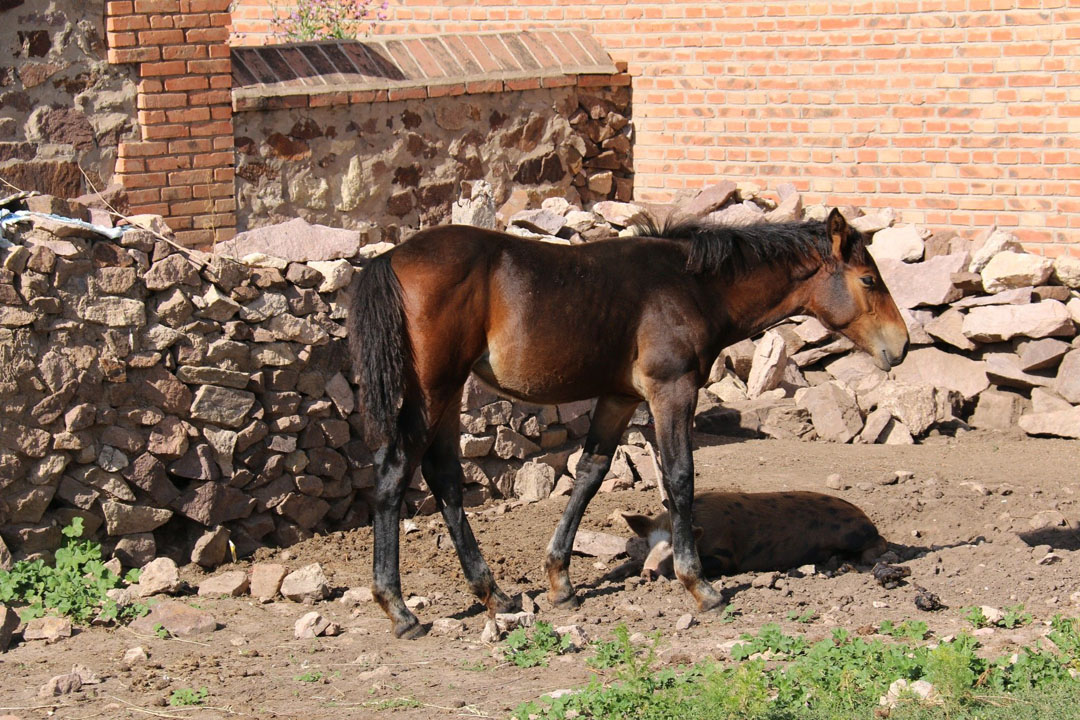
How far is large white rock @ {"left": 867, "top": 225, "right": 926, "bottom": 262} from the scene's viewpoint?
10.9 meters

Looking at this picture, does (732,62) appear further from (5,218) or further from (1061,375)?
(5,218)

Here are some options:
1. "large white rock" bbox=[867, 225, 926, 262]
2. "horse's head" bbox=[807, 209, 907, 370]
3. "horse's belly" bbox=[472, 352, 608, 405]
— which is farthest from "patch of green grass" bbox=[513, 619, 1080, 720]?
"large white rock" bbox=[867, 225, 926, 262]

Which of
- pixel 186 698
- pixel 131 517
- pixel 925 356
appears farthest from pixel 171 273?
pixel 925 356

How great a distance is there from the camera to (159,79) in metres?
8.44

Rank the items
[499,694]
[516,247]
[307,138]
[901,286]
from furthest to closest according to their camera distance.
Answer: [901,286], [307,138], [516,247], [499,694]

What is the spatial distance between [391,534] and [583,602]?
117cm

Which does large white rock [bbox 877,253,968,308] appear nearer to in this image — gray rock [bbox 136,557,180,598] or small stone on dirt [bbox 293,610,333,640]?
small stone on dirt [bbox 293,610,333,640]

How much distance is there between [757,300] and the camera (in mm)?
6934

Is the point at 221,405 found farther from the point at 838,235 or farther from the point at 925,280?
the point at 925,280

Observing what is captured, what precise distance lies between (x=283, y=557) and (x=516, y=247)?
2437 millimetres

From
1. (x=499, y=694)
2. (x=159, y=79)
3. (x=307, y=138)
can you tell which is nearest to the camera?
(x=499, y=694)

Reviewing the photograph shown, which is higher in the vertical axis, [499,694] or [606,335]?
[606,335]

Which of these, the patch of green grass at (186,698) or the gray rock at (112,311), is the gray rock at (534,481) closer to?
the gray rock at (112,311)

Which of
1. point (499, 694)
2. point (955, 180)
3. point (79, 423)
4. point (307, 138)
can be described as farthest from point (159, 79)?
point (955, 180)
